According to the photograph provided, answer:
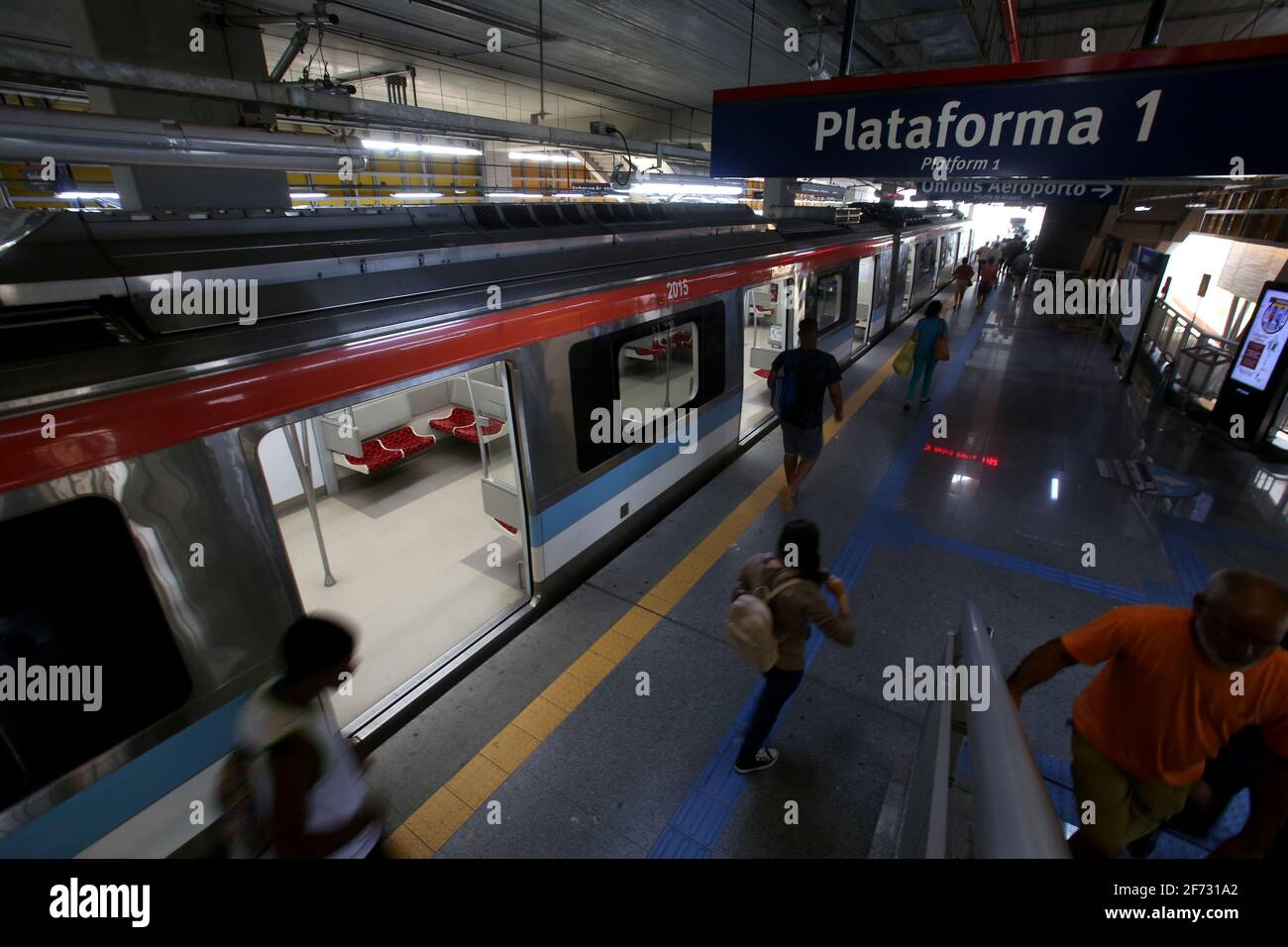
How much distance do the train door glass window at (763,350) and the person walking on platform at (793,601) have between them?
12.0 ft

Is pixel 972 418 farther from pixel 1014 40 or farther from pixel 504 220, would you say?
pixel 504 220

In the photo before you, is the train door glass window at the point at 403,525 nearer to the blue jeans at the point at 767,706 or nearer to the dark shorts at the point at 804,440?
the blue jeans at the point at 767,706

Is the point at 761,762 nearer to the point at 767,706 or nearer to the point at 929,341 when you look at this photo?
the point at 767,706

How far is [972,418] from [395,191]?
27.0 ft

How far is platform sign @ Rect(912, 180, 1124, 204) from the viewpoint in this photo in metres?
4.15

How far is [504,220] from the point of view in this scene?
4.46 meters

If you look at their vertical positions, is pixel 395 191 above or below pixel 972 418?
above

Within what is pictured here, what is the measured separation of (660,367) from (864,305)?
7.60 m

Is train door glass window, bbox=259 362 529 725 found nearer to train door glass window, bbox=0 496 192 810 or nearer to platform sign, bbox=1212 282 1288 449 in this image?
train door glass window, bbox=0 496 192 810

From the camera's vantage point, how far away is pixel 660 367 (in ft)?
17.6

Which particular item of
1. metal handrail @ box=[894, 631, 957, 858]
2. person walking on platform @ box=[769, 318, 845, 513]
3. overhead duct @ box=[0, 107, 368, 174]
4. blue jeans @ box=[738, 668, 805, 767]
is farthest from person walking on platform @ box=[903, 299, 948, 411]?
overhead duct @ box=[0, 107, 368, 174]

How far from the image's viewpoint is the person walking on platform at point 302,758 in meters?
1.81

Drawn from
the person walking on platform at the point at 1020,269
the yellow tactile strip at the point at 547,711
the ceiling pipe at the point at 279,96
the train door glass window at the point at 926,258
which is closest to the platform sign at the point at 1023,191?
the ceiling pipe at the point at 279,96
